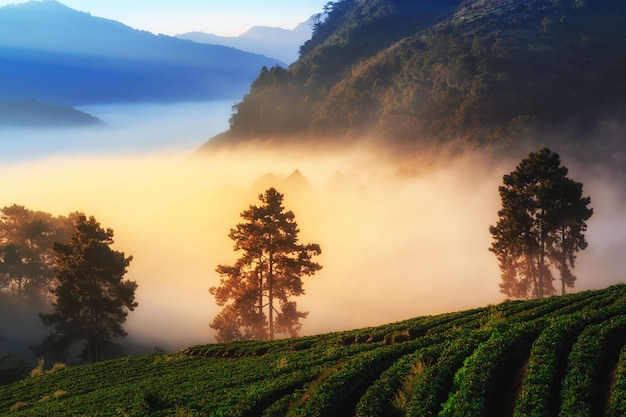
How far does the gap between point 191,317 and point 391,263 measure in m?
48.3

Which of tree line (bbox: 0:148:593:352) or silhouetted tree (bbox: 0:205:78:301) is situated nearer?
tree line (bbox: 0:148:593:352)

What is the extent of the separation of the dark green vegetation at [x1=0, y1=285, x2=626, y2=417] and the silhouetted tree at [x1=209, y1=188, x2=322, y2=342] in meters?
26.8

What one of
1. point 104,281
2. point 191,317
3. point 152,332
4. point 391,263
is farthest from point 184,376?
point 391,263

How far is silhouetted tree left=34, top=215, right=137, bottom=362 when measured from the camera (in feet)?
206

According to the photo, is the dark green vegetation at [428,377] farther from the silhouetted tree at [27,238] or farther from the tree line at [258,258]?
the silhouetted tree at [27,238]

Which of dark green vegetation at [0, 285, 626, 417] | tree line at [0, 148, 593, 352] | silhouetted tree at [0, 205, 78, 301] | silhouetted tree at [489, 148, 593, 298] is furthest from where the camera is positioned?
silhouetted tree at [0, 205, 78, 301]

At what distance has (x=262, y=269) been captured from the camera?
65.2 metres

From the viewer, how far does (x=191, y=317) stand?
105875 mm

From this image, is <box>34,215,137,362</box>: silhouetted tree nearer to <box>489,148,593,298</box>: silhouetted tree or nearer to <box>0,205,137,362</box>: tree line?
<box>0,205,137,362</box>: tree line

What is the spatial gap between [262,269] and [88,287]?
1916cm

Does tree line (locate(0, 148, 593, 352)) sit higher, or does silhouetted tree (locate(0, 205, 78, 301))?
silhouetted tree (locate(0, 205, 78, 301))

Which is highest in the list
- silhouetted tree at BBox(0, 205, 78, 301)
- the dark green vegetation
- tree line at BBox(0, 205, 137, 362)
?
silhouetted tree at BBox(0, 205, 78, 301)

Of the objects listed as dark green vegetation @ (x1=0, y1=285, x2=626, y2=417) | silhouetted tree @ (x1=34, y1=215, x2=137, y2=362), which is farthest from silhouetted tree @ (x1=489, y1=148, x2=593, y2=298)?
silhouetted tree @ (x1=34, y1=215, x2=137, y2=362)

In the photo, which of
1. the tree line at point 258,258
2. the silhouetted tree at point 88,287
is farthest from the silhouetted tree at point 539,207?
the silhouetted tree at point 88,287
